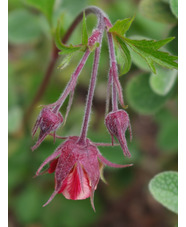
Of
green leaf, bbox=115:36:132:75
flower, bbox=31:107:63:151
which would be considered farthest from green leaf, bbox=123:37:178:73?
flower, bbox=31:107:63:151

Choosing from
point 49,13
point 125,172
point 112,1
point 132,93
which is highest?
point 112,1

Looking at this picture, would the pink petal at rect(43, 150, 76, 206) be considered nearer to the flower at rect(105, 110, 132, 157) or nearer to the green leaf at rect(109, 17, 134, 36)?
the flower at rect(105, 110, 132, 157)

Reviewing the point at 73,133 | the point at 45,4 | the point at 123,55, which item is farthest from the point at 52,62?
the point at 123,55

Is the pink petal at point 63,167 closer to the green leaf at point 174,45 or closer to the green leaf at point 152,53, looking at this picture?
the green leaf at point 152,53

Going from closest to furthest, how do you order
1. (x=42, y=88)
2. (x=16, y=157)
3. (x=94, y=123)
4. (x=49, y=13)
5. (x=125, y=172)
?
1. (x=49, y=13)
2. (x=42, y=88)
3. (x=16, y=157)
4. (x=125, y=172)
5. (x=94, y=123)

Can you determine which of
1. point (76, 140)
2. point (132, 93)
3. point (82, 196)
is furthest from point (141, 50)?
point (132, 93)

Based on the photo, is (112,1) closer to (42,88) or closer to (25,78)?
(25,78)
